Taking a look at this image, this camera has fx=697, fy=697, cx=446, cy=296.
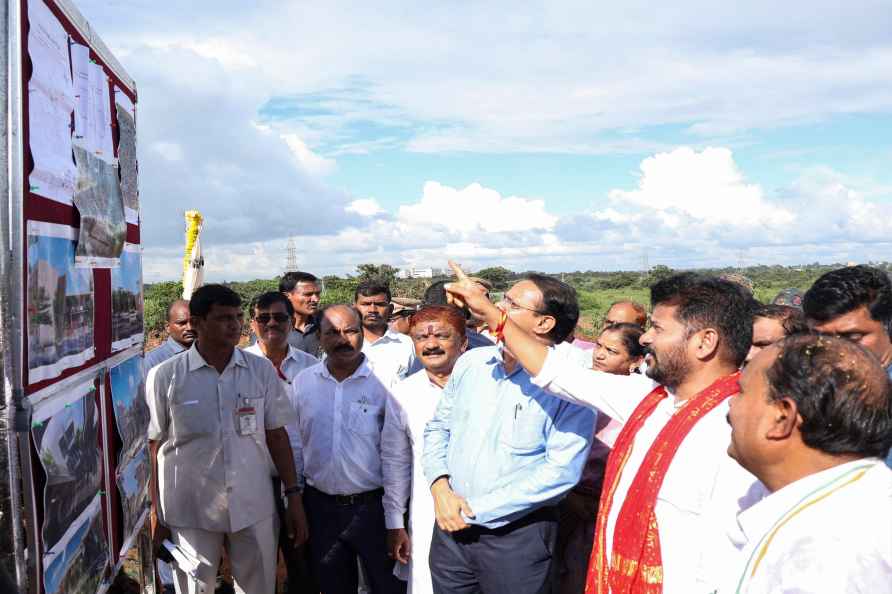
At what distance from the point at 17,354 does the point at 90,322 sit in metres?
0.79

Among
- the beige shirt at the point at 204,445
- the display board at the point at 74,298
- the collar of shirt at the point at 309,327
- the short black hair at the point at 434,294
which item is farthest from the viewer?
the collar of shirt at the point at 309,327

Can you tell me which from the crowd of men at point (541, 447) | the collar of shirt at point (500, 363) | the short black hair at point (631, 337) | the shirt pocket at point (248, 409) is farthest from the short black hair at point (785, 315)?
the shirt pocket at point (248, 409)

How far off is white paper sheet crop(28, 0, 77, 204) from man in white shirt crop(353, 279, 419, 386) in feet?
8.56

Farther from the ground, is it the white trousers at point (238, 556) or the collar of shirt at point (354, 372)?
the collar of shirt at point (354, 372)

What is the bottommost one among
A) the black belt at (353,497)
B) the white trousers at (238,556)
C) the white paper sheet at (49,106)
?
the white trousers at (238,556)

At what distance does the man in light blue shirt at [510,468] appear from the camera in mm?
2938

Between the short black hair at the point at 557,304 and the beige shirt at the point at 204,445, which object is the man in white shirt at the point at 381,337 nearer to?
the beige shirt at the point at 204,445

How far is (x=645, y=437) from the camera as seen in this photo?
2.51m

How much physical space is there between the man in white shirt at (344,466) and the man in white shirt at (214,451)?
281 mm

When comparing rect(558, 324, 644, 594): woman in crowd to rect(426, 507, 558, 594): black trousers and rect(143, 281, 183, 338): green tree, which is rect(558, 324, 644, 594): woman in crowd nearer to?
rect(426, 507, 558, 594): black trousers

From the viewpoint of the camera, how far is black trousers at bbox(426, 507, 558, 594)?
116 inches

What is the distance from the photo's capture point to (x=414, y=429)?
3.86 meters

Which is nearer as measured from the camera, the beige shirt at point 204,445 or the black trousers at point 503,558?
the black trousers at point 503,558

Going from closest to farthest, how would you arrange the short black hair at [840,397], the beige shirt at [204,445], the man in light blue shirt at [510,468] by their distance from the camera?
1. the short black hair at [840,397]
2. the man in light blue shirt at [510,468]
3. the beige shirt at [204,445]
